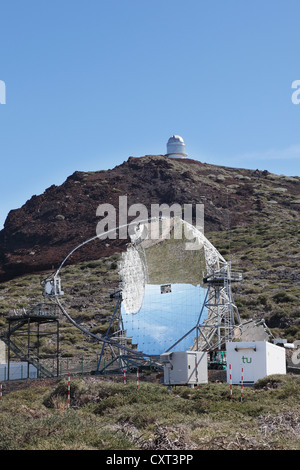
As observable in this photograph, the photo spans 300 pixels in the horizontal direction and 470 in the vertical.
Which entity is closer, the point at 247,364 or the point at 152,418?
the point at 152,418

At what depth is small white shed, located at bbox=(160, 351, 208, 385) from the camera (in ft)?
104

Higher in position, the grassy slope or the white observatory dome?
the white observatory dome

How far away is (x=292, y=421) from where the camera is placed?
803 inches

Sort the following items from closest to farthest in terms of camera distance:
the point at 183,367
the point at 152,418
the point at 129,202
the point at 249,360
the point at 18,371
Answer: the point at 152,418
the point at 183,367
the point at 249,360
the point at 18,371
the point at 129,202

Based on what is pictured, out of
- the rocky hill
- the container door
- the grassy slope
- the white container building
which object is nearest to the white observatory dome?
the rocky hill

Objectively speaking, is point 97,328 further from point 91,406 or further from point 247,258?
point 91,406

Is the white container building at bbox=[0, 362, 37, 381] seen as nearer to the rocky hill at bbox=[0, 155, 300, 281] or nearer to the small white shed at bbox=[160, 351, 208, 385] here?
the small white shed at bbox=[160, 351, 208, 385]

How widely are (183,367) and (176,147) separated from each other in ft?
361

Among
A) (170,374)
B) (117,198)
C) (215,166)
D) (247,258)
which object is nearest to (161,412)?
(170,374)

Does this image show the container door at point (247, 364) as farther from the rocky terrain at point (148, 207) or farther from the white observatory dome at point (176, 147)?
the white observatory dome at point (176, 147)

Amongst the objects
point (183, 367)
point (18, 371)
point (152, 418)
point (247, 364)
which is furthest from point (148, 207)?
point (152, 418)

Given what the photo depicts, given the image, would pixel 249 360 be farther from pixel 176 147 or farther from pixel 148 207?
pixel 176 147

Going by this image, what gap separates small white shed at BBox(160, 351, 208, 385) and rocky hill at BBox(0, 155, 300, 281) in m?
67.3

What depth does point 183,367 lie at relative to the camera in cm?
3175
